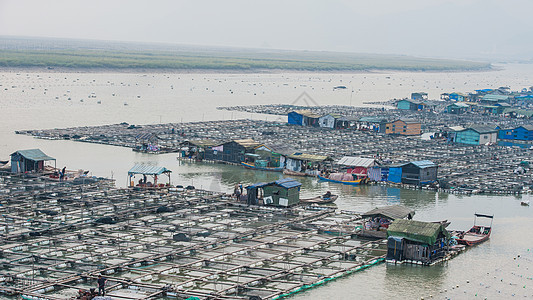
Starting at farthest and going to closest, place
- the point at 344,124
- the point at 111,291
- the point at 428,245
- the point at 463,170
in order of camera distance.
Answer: the point at 344,124 < the point at 463,170 < the point at 428,245 < the point at 111,291

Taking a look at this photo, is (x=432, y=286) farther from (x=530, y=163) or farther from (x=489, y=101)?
(x=489, y=101)

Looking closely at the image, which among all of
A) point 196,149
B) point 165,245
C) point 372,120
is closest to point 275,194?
point 165,245

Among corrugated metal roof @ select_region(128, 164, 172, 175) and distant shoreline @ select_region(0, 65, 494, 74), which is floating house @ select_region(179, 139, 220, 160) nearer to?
corrugated metal roof @ select_region(128, 164, 172, 175)

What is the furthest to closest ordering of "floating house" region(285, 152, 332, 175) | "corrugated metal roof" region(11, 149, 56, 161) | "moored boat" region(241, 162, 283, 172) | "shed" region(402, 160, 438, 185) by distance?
"moored boat" region(241, 162, 283, 172) < "floating house" region(285, 152, 332, 175) < "shed" region(402, 160, 438, 185) < "corrugated metal roof" region(11, 149, 56, 161)

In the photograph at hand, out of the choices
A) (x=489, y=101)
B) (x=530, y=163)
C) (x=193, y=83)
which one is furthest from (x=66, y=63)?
(x=530, y=163)

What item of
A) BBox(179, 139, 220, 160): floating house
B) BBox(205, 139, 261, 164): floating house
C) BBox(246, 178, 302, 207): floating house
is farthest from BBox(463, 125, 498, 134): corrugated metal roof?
BBox(246, 178, 302, 207): floating house

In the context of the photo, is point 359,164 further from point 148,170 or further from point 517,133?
point 517,133
